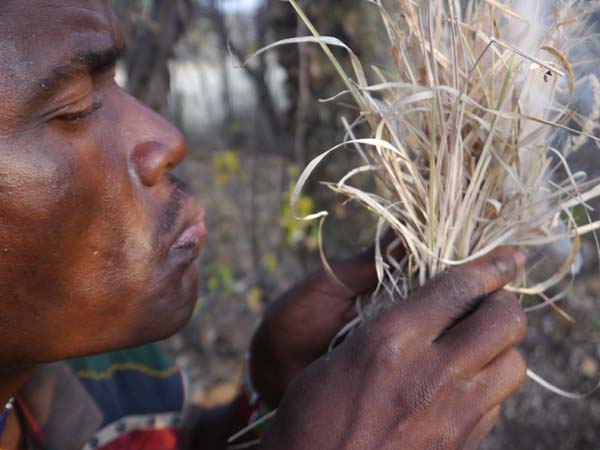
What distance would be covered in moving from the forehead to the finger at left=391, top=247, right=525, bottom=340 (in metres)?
0.64

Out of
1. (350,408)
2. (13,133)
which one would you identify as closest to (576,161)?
(350,408)

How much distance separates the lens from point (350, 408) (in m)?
0.88

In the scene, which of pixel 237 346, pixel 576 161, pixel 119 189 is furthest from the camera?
pixel 237 346

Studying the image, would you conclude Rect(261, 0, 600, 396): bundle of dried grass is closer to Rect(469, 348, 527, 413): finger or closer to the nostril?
Rect(469, 348, 527, 413): finger

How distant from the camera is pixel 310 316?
1.33m

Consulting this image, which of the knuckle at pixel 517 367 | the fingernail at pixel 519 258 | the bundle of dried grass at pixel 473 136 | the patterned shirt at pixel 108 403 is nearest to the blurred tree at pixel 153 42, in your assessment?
the patterned shirt at pixel 108 403

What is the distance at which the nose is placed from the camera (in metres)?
1.06

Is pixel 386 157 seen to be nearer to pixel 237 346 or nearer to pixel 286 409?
pixel 286 409

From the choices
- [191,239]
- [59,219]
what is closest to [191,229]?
[191,239]

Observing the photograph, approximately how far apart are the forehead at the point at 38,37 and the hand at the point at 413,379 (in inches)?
24.0

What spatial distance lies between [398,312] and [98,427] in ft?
2.87

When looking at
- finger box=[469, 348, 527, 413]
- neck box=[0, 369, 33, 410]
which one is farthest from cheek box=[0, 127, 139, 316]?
finger box=[469, 348, 527, 413]

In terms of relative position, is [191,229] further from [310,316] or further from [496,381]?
[496,381]

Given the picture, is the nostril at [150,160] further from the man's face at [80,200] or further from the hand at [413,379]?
the hand at [413,379]
